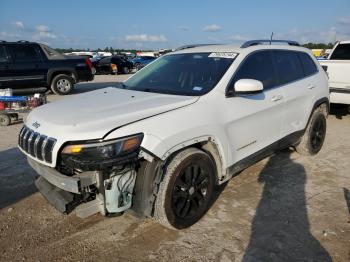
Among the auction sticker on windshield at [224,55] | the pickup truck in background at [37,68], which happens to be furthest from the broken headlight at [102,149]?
the pickup truck in background at [37,68]

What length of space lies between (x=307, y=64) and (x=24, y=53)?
985 centimetres

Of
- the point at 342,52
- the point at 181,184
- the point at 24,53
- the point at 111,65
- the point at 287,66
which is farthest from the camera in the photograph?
the point at 111,65

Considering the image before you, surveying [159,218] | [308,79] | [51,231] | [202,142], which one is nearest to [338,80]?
[308,79]

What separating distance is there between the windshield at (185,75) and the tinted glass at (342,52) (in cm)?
700

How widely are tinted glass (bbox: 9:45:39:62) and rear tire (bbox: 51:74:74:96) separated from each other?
996 mm

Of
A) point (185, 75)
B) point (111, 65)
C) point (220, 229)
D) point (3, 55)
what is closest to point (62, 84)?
point (3, 55)

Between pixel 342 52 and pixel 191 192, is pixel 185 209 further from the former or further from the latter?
pixel 342 52

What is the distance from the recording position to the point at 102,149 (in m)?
2.81

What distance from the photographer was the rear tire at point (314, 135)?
5.54m

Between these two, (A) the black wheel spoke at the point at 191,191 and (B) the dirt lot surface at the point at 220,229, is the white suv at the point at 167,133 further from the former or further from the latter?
(B) the dirt lot surface at the point at 220,229

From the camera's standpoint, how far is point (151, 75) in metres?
4.53

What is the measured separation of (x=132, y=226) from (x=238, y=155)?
1368 millimetres

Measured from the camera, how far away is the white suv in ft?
9.57

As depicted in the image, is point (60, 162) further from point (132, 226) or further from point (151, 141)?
point (132, 226)
